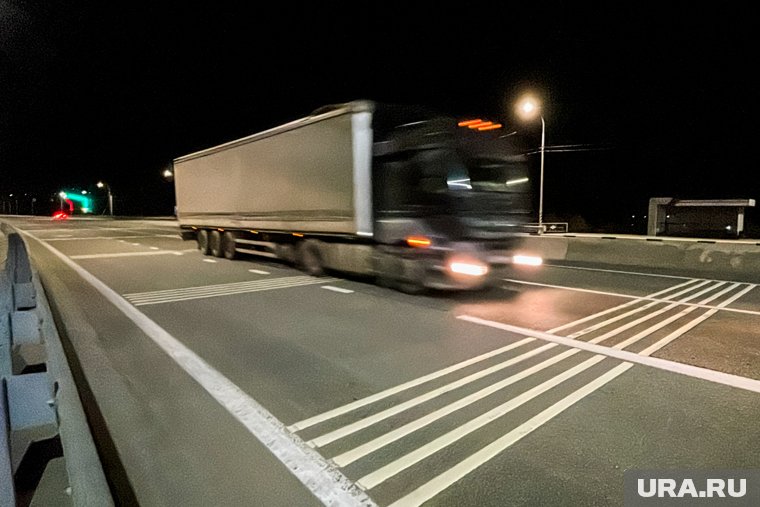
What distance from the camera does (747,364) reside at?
17.8 ft

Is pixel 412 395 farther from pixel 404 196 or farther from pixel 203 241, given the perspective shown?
pixel 203 241

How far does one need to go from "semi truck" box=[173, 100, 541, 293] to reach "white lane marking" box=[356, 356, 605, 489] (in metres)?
3.97

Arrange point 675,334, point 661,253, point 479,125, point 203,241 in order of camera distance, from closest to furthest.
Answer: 1. point 675,334
2. point 479,125
3. point 661,253
4. point 203,241

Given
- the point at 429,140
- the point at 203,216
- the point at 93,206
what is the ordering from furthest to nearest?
the point at 93,206 → the point at 203,216 → the point at 429,140

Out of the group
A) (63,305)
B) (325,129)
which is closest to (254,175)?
(325,129)

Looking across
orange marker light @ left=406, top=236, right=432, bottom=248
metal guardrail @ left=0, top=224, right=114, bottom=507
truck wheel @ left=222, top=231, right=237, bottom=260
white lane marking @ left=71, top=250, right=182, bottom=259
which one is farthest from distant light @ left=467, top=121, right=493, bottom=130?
white lane marking @ left=71, top=250, right=182, bottom=259

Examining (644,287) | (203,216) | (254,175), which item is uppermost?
(254,175)

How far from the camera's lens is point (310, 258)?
12.0 meters

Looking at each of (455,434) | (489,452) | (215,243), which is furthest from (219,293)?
(489,452)

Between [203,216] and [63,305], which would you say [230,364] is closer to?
[63,305]

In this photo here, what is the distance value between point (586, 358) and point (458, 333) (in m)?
1.70

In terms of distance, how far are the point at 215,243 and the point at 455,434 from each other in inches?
574

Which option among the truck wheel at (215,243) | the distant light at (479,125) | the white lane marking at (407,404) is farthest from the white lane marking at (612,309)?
the truck wheel at (215,243)

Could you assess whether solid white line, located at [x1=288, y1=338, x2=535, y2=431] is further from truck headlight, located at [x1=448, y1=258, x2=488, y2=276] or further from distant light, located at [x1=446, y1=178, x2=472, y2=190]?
distant light, located at [x1=446, y1=178, x2=472, y2=190]
